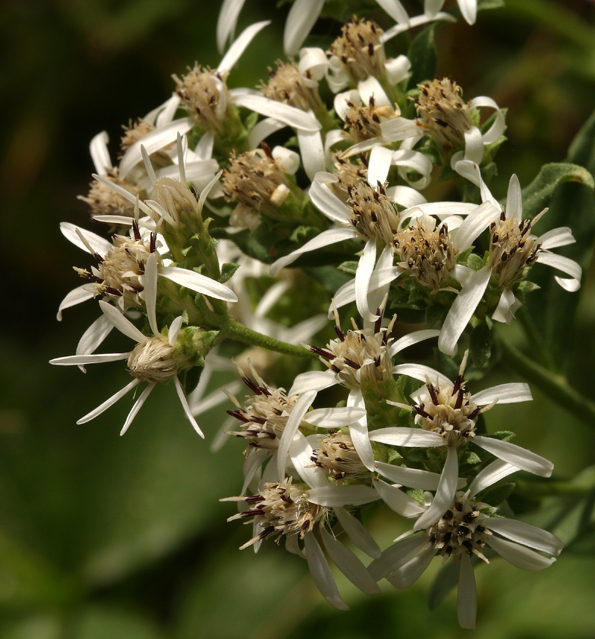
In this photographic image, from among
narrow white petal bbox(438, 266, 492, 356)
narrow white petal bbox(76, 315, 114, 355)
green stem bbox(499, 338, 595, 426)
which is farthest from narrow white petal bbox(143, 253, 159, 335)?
green stem bbox(499, 338, 595, 426)

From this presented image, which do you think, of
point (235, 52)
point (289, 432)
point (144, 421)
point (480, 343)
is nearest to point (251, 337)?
point (289, 432)

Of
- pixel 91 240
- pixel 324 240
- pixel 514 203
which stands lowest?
pixel 514 203

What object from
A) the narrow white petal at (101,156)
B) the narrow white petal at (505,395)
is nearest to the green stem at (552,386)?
the narrow white petal at (505,395)

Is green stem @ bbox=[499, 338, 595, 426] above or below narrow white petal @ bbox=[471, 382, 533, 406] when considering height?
below

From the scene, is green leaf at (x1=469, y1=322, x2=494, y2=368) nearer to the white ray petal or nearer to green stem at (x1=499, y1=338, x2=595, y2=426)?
green stem at (x1=499, y1=338, x2=595, y2=426)

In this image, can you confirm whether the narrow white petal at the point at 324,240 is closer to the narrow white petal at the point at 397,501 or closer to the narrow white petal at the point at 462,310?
the narrow white petal at the point at 462,310

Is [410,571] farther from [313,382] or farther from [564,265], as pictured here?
[564,265]
